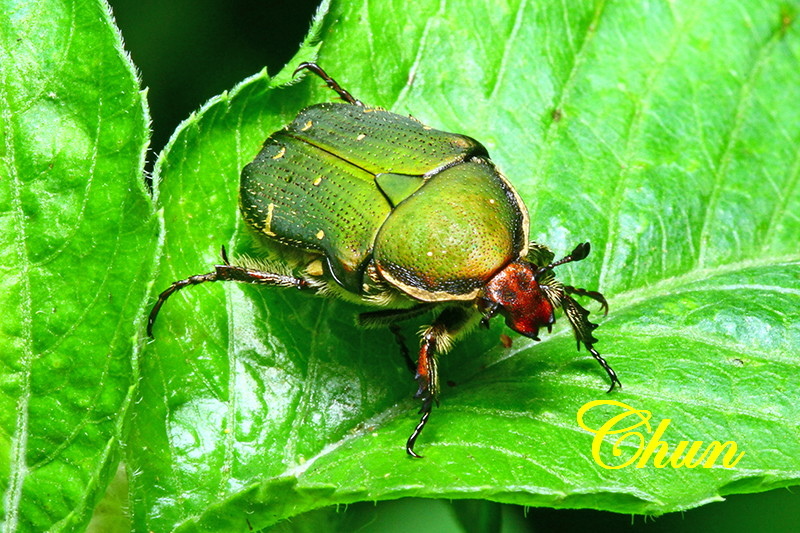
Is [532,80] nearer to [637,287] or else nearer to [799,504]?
[637,287]

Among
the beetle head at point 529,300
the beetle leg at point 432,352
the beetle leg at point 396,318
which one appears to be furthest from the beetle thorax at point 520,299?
the beetle leg at point 396,318

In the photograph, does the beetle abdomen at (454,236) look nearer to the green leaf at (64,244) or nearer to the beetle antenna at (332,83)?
the beetle antenna at (332,83)

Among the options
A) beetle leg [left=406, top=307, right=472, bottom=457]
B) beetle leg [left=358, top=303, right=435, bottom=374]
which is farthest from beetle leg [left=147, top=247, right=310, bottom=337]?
beetle leg [left=406, top=307, right=472, bottom=457]

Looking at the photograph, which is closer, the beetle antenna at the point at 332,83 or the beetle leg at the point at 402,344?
the beetle leg at the point at 402,344

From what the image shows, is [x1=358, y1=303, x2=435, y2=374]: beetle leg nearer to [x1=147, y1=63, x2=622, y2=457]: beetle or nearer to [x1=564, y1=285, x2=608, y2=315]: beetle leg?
[x1=147, y1=63, x2=622, y2=457]: beetle

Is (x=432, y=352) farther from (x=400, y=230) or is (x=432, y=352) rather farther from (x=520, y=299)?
(x=400, y=230)
